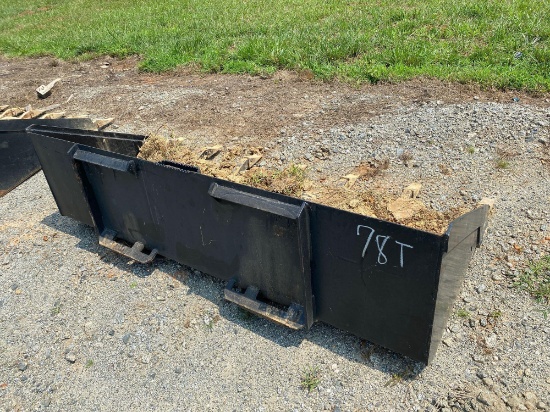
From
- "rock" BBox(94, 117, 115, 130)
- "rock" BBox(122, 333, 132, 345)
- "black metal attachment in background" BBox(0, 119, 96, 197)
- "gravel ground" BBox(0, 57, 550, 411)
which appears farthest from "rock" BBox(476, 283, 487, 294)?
"rock" BBox(94, 117, 115, 130)

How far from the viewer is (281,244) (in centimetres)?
346

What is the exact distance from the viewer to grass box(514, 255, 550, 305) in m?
3.67

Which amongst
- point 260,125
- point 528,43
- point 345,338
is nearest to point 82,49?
point 260,125

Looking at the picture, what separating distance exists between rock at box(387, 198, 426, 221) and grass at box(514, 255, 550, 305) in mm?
992

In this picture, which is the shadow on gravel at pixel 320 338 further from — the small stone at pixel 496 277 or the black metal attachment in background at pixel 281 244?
the small stone at pixel 496 277

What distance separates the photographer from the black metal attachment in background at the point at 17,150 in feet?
19.3

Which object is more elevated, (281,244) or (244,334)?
(281,244)

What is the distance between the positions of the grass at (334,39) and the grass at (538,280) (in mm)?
3761

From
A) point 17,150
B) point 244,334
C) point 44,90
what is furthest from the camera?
point 44,90

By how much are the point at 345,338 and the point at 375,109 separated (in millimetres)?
4132

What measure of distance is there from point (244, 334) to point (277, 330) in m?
0.26

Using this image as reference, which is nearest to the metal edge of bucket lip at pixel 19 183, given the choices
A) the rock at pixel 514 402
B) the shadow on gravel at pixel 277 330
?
the shadow on gravel at pixel 277 330

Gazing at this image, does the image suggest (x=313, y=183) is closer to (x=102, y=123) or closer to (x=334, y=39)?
(x=102, y=123)

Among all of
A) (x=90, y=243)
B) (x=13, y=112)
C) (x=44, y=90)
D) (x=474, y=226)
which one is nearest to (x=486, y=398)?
(x=474, y=226)
